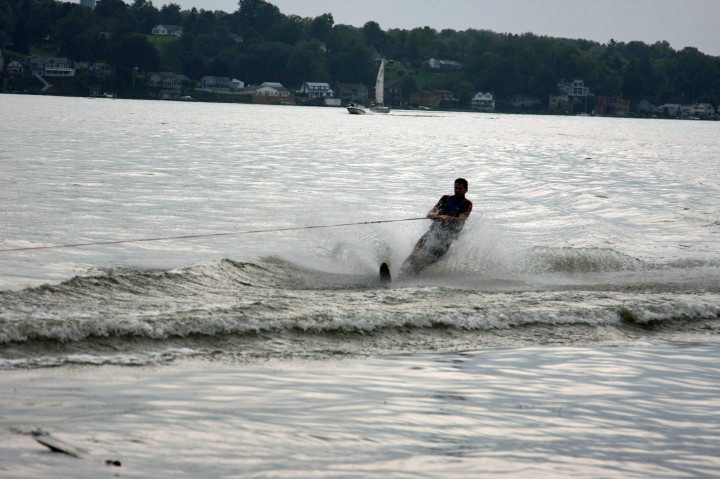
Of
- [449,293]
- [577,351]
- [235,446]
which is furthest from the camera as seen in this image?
[449,293]

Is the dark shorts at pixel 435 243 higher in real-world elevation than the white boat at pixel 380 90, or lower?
lower

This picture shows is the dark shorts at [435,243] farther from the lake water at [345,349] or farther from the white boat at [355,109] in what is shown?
the white boat at [355,109]

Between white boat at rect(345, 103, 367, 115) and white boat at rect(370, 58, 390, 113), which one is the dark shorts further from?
white boat at rect(345, 103, 367, 115)

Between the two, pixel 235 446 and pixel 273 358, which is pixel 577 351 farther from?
pixel 235 446

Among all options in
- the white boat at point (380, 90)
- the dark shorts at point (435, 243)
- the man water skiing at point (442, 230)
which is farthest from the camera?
the white boat at point (380, 90)

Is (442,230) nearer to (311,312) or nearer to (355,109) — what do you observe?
(311,312)

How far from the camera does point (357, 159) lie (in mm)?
49312

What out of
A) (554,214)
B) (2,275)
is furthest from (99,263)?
(554,214)

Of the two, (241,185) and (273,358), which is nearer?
(273,358)

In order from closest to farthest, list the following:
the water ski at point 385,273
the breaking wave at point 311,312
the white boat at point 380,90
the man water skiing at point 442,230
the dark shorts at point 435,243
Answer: the breaking wave at point 311,312 → the water ski at point 385,273 → the man water skiing at point 442,230 → the dark shorts at point 435,243 → the white boat at point 380,90

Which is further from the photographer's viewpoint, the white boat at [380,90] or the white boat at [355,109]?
the white boat at [355,109]

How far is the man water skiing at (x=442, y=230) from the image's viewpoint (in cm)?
1576

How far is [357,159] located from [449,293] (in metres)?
36.2

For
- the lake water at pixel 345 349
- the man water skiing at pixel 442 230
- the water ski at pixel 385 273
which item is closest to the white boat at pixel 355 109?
the lake water at pixel 345 349
